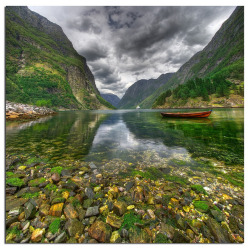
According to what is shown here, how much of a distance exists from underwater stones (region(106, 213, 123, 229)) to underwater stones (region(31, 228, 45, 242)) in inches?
73.9

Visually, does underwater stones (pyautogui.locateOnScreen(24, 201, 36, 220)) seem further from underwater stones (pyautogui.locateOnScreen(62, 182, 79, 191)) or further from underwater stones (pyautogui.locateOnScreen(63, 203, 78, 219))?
underwater stones (pyautogui.locateOnScreen(62, 182, 79, 191))

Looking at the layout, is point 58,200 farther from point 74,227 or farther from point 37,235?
point 74,227

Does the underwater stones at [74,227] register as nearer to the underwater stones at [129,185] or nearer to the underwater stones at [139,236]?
the underwater stones at [139,236]

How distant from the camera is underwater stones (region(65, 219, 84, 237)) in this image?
339cm

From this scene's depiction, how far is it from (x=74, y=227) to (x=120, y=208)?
1.55 metres

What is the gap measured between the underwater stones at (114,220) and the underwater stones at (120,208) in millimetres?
151

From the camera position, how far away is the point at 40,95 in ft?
453

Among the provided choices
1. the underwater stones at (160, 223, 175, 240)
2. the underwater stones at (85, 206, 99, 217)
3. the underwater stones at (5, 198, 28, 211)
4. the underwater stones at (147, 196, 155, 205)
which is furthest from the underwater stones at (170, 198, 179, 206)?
the underwater stones at (5, 198, 28, 211)

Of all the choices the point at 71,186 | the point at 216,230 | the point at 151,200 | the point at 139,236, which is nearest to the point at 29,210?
the point at 71,186

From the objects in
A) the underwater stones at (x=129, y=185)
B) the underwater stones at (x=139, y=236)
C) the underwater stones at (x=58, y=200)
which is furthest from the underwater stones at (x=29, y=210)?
the underwater stones at (x=129, y=185)

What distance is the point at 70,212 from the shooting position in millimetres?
4074

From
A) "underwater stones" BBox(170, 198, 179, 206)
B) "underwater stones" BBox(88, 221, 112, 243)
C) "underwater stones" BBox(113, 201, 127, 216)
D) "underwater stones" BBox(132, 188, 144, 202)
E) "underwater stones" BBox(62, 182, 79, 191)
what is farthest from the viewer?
"underwater stones" BBox(62, 182, 79, 191)
